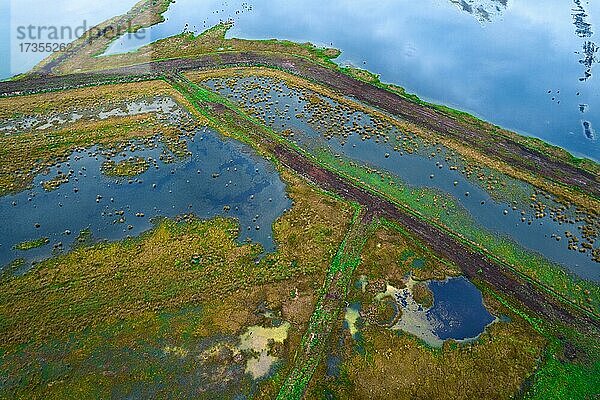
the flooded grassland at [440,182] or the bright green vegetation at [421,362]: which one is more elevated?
the flooded grassland at [440,182]

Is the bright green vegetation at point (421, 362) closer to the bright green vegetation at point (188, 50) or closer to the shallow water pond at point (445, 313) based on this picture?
the shallow water pond at point (445, 313)

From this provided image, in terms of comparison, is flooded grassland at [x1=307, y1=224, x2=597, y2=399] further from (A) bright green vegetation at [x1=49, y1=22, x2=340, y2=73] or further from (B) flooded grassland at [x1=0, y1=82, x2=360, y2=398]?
(A) bright green vegetation at [x1=49, y1=22, x2=340, y2=73]

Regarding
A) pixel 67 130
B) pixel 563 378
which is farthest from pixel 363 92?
pixel 563 378

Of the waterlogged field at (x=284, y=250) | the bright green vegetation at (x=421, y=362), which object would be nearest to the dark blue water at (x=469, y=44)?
the waterlogged field at (x=284, y=250)

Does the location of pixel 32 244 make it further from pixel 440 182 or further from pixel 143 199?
pixel 440 182

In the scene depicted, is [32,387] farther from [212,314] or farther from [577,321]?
[577,321]

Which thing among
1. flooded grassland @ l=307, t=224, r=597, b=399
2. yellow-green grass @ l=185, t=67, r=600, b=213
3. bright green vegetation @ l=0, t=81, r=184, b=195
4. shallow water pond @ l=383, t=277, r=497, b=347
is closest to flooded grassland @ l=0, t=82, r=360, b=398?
bright green vegetation @ l=0, t=81, r=184, b=195

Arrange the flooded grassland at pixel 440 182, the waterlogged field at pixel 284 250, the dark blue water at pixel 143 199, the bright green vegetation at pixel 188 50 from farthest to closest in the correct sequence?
the bright green vegetation at pixel 188 50
the dark blue water at pixel 143 199
the flooded grassland at pixel 440 182
the waterlogged field at pixel 284 250
